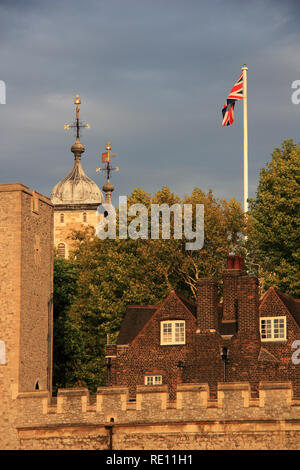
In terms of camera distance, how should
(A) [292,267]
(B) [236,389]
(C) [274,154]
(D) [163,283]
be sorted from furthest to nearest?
(D) [163,283] → (C) [274,154] → (A) [292,267] → (B) [236,389]

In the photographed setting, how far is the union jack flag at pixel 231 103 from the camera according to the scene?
85.5 m

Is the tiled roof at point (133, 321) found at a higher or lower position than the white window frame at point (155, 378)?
higher

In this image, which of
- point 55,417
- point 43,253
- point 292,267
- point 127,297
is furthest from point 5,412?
point 127,297

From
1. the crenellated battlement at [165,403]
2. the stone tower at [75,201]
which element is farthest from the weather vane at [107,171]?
the crenellated battlement at [165,403]

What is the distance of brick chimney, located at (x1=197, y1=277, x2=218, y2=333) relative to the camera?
5394 cm

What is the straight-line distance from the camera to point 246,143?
288ft

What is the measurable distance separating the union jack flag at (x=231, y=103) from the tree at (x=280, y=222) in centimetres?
905

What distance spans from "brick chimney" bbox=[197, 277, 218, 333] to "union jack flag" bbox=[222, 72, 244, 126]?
108ft

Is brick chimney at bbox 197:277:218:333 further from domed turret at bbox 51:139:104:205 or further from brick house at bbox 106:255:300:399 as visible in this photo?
domed turret at bbox 51:139:104:205

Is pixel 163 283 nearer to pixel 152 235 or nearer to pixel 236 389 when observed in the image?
pixel 152 235

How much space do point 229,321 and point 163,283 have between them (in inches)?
1130

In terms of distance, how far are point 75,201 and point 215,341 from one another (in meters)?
89.4

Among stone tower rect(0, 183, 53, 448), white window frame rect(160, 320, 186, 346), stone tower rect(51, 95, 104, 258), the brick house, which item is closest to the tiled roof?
the brick house

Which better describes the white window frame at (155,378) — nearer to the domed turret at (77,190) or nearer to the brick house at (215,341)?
the brick house at (215,341)
